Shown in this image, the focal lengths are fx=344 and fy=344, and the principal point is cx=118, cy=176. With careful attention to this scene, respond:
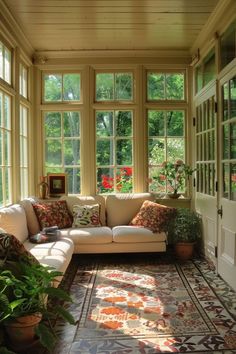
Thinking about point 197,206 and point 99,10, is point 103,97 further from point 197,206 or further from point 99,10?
point 197,206

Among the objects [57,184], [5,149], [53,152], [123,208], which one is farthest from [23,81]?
[123,208]

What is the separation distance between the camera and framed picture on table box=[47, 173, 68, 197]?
507 centimetres

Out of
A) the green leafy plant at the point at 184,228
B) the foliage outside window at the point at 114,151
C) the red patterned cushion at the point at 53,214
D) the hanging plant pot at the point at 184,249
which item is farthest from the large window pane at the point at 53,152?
the hanging plant pot at the point at 184,249

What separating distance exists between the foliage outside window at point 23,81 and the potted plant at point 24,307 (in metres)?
3.13

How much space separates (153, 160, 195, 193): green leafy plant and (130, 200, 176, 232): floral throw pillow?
0.53 m

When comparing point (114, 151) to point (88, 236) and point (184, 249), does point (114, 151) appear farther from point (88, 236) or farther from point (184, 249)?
point (184, 249)

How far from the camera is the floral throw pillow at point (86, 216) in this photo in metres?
4.64

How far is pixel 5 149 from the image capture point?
4.02m

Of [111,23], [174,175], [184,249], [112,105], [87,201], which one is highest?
[111,23]

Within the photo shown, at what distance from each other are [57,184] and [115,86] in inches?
67.7

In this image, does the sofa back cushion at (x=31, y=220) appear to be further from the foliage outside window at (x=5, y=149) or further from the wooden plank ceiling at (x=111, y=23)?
the wooden plank ceiling at (x=111, y=23)

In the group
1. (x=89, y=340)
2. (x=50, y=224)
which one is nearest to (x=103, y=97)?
(x=50, y=224)

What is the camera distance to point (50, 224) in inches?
174

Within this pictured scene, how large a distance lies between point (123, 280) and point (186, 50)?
338 centimetres
